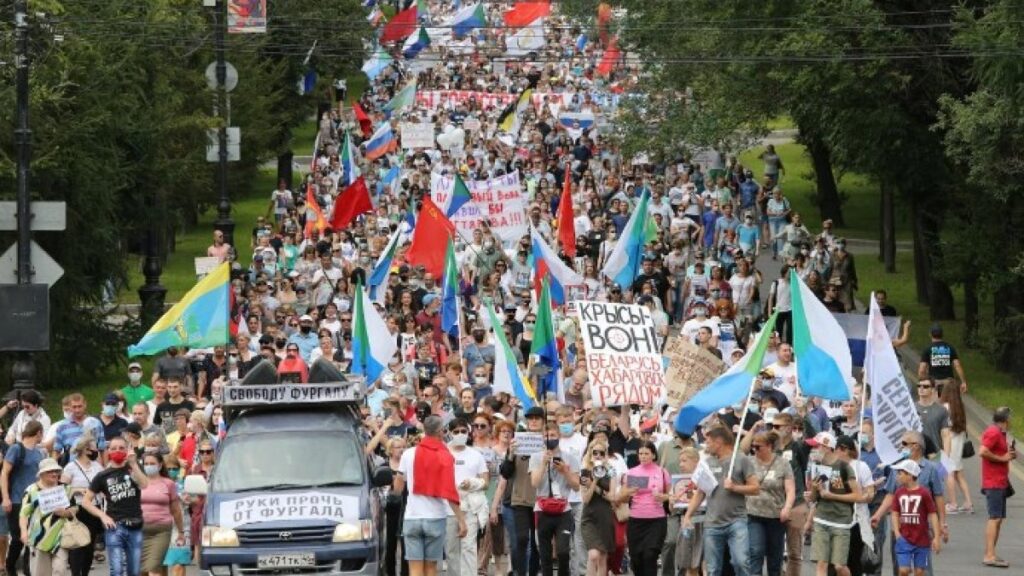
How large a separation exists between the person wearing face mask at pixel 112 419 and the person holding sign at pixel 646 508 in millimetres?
5276

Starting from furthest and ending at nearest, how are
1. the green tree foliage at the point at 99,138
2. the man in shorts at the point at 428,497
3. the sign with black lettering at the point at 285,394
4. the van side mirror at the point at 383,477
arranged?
the green tree foliage at the point at 99,138 < the man in shorts at the point at 428,497 < the sign with black lettering at the point at 285,394 < the van side mirror at the point at 383,477

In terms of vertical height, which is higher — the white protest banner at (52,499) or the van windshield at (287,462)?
the van windshield at (287,462)

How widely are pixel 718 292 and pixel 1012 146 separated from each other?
14.8ft

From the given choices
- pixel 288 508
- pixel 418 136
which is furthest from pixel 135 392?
pixel 418 136

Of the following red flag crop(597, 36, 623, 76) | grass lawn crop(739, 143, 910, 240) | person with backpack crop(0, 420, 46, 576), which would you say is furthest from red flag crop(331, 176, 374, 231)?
red flag crop(597, 36, 623, 76)

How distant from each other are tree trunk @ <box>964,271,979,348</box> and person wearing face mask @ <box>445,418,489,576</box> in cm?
1788

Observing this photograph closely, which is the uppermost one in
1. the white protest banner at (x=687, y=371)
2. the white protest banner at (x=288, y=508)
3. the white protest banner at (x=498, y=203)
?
the white protest banner at (x=498, y=203)

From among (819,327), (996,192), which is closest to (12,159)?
(996,192)

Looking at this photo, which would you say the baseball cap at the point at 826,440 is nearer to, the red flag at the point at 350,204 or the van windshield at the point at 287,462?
the van windshield at the point at 287,462

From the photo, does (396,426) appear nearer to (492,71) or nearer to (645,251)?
(645,251)

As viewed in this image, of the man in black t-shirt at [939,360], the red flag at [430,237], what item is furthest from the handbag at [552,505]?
the red flag at [430,237]

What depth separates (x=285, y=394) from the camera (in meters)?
20.6

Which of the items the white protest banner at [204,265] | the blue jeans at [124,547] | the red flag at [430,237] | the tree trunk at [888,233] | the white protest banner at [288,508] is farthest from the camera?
the tree trunk at [888,233]

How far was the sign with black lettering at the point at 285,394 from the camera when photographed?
20531mm
